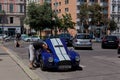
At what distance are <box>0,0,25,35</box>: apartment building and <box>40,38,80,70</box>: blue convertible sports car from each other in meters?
83.7

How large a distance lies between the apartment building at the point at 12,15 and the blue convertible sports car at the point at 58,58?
83.7m

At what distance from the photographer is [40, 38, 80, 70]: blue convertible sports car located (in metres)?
15.8

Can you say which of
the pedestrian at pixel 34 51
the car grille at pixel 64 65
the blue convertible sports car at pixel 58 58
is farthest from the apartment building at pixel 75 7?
the car grille at pixel 64 65

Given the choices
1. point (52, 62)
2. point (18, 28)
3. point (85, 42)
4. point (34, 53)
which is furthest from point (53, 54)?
point (18, 28)

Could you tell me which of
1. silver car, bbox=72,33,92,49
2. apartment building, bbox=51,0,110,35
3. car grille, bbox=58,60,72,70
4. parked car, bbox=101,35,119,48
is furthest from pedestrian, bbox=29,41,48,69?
apartment building, bbox=51,0,110,35

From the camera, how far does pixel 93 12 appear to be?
79.4 meters

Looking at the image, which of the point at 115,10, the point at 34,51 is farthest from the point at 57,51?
the point at 115,10

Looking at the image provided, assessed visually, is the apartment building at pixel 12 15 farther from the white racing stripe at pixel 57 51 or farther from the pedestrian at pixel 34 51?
the white racing stripe at pixel 57 51

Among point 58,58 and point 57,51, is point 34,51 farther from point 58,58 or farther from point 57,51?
point 58,58

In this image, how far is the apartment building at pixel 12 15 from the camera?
99.8 meters

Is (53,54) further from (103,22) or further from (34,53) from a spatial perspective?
(103,22)

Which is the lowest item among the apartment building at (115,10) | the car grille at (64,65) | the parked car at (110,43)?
the parked car at (110,43)

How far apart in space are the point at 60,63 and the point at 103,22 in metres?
68.6

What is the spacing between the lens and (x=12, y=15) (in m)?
100
